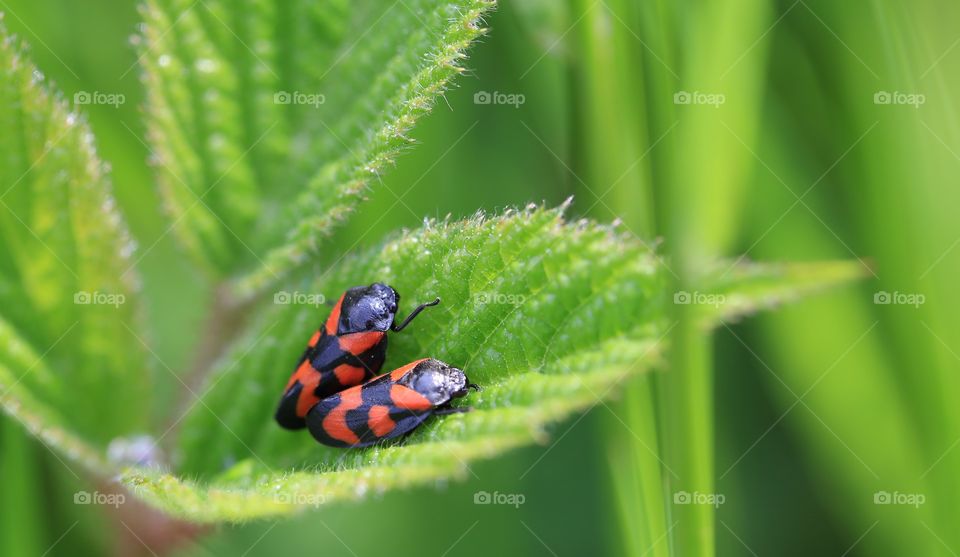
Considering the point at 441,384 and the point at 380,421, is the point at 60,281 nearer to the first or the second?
the point at 380,421

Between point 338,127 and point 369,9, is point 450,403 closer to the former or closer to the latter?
point 338,127

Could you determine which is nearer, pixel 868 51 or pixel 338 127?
pixel 338 127

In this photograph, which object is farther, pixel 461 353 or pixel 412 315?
pixel 412 315

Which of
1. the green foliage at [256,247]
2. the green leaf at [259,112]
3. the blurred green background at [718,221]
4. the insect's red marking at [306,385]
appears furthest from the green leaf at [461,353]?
the blurred green background at [718,221]

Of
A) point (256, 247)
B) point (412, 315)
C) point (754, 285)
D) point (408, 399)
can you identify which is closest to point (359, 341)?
point (412, 315)

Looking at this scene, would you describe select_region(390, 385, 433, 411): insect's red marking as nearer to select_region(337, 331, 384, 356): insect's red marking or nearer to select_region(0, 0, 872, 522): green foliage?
select_region(0, 0, 872, 522): green foliage

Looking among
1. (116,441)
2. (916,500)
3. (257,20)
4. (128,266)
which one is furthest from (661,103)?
(116,441)

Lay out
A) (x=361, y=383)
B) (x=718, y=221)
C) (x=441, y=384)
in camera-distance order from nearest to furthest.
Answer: (x=441, y=384)
(x=361, y=383)
(x=718, y=221)
